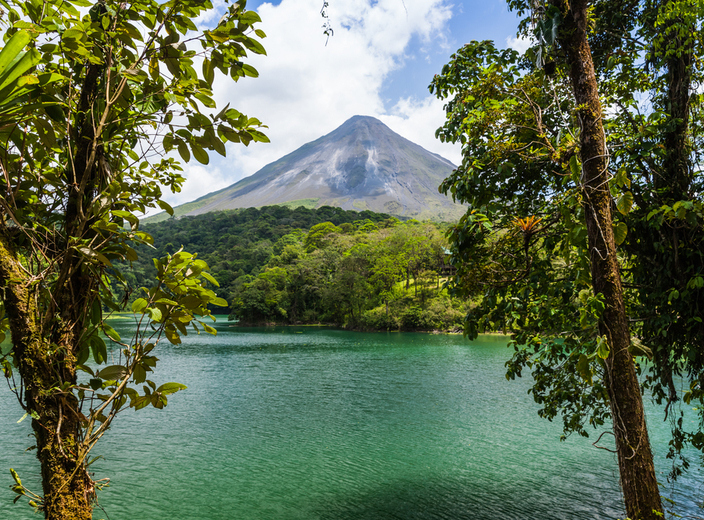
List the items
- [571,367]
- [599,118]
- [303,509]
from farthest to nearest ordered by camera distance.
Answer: [303,509]
[571,367]
[599,118]

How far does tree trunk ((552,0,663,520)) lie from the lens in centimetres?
216

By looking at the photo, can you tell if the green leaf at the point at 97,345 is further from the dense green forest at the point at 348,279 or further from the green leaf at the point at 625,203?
the dense green forest at the point at 348,279

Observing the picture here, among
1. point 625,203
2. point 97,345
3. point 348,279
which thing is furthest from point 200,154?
point 348,279

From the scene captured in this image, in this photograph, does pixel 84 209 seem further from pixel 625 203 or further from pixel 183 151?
pixel 625 203

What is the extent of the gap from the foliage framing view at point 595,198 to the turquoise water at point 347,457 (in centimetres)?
304

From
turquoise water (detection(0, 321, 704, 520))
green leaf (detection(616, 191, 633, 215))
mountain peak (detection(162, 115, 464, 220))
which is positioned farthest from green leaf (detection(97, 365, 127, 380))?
mountain peak (detection(162, 115, 464, 220))

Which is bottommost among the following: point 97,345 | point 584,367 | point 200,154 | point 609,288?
point 584,367

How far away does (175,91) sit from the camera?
116 centimetres

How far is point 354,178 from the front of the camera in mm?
147500

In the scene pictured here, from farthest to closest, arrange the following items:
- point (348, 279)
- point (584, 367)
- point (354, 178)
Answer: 1. point (354, 178)
2. point (348, 279)
3. point (584, 367)

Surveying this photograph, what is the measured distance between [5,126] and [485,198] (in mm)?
3247

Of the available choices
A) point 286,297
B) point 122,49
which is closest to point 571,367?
point 122,49

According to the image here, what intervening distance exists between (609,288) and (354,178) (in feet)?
486

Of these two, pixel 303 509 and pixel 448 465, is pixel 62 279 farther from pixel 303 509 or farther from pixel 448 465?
pixel 448 465
